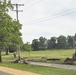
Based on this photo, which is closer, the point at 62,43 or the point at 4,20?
the point at 4,20

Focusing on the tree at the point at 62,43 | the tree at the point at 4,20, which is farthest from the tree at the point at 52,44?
the tree at the point at 4,20

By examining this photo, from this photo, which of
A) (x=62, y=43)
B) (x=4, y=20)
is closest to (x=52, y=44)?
(x=62, y=43)

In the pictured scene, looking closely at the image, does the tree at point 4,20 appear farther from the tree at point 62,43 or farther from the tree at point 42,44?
the tree at point 62,43

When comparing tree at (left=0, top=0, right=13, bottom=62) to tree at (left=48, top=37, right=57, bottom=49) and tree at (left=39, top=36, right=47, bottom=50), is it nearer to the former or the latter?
tree at (left=39, top=36, right=47, bottom=50)

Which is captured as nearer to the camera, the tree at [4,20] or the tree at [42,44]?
the tree at [4,20]

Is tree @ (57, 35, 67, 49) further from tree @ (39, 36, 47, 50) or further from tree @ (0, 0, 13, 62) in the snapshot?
tree @ (0, 0, 13, 62)

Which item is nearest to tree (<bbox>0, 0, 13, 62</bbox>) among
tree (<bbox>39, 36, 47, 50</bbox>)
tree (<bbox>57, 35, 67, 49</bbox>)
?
tree (<bbox>39, 36, 47, 50</bbox>)

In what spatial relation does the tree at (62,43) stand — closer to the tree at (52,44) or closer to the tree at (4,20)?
the tree at (52,44)

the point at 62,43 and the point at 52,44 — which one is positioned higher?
the point at 62,43

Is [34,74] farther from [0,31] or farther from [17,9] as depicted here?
[17,9]

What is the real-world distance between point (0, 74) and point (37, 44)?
15987 cm

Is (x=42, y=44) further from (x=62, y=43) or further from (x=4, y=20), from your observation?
(x=4, y=20)

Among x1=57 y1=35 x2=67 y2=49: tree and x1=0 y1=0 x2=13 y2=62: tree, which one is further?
x1=57 y1=35 x2=67 y2=49: tree

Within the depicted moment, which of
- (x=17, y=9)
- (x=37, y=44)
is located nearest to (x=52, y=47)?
(x=37, y=44)
